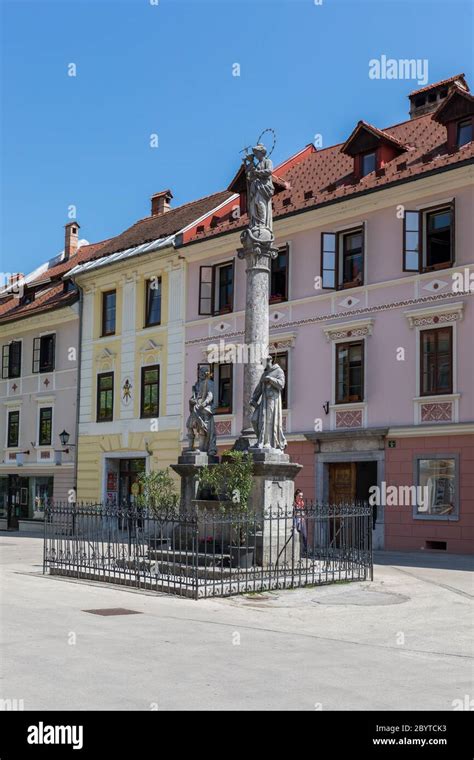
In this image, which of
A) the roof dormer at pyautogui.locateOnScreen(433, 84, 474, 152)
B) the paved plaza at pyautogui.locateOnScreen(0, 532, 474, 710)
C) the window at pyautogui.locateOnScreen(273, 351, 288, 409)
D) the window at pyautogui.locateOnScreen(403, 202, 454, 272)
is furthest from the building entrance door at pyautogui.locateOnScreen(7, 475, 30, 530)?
the paved plaza at pyautogui.locateOnScreen(0, 532, 474, 710)

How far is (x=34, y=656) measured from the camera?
845 centimetres

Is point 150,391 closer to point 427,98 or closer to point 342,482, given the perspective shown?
point 342,482

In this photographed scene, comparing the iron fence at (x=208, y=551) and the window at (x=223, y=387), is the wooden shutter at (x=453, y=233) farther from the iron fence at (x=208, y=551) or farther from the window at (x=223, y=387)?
the window at (x=223, y=387)

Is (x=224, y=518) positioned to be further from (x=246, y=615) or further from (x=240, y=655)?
(x=240, y=655)

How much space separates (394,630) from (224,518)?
4707 mm

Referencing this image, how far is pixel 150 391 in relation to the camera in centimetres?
3206

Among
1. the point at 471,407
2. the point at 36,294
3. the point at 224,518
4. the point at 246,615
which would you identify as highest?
the point at 36,294

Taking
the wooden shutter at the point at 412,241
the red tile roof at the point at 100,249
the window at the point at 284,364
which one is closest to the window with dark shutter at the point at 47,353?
the red tile roof at the point at 100,249

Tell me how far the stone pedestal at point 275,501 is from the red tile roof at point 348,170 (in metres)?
10.5

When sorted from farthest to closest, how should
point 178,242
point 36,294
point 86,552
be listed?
point 36,294 < point 178,242 < point 86,552

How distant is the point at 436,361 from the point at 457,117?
6578 mm

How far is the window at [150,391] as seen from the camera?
31.7m

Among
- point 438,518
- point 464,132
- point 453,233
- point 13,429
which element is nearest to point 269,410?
point 438,518

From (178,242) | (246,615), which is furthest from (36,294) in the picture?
(246,615)
